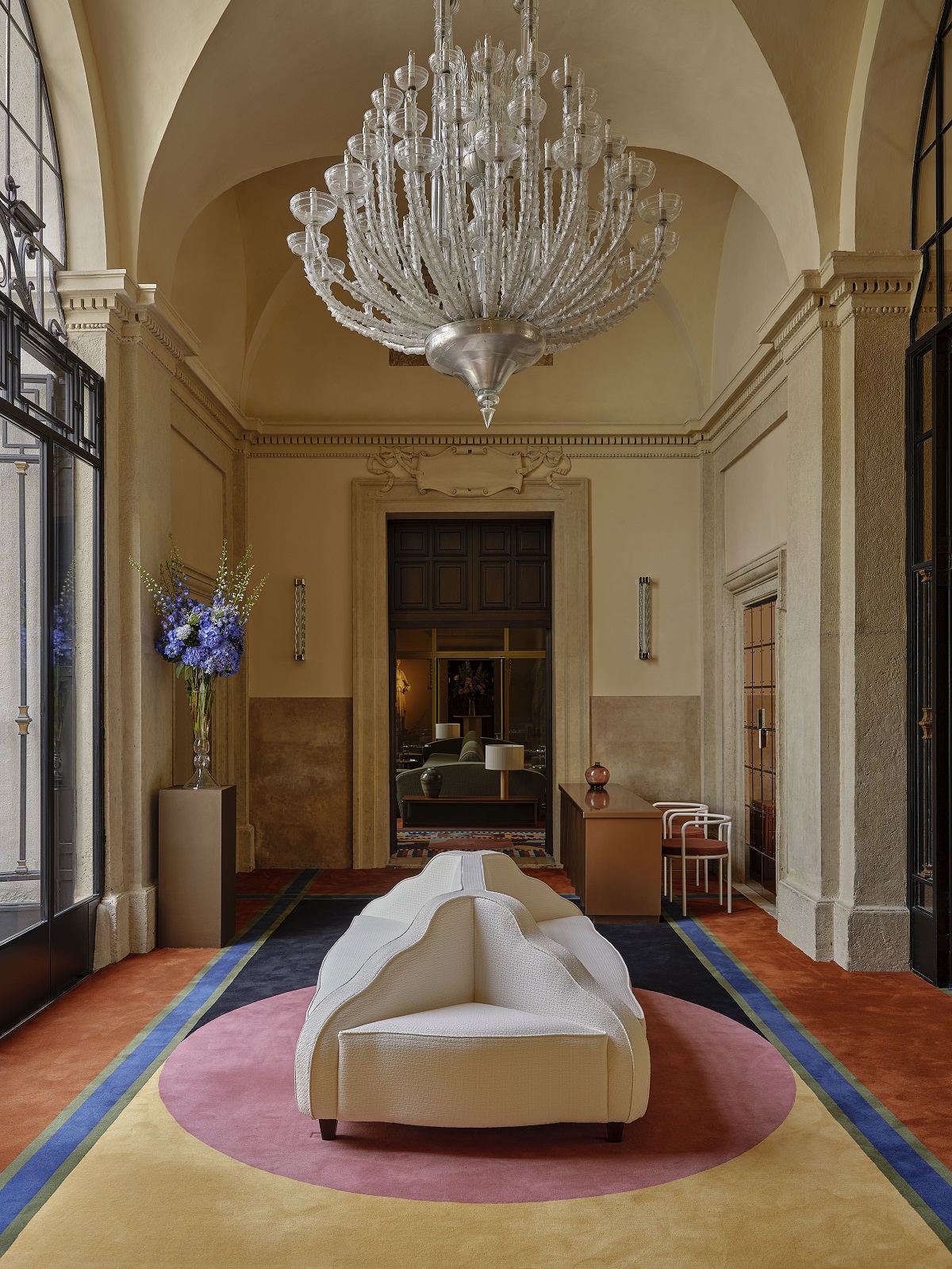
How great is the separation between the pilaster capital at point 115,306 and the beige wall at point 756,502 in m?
4.40

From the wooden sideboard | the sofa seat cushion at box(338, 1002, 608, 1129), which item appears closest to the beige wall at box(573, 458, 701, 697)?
the wooden sideboard

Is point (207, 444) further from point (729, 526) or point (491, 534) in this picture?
point (729, 526)

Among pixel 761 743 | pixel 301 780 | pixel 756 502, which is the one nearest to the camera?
pixel 756 502

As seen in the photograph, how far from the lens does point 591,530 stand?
9352mm

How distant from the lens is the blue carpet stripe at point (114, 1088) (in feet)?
10.6

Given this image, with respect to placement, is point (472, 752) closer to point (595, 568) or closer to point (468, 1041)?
point (595, 568)

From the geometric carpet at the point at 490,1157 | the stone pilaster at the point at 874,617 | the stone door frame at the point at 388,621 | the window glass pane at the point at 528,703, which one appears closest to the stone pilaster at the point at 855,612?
the stone pilaster at the point at 874,617

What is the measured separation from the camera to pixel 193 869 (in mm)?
6297

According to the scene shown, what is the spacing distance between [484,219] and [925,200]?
11.8 ft

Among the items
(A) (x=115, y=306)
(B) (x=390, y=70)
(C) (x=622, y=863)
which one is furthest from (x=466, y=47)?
(C) (x=622, y=863)

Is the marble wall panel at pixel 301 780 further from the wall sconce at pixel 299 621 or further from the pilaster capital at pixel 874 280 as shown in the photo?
the pilaster capital at pixel 874 280

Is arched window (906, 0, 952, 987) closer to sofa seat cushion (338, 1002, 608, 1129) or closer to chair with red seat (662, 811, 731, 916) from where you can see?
chair with red seat (662, 811, 731, 916)

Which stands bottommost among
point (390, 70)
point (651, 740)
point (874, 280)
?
point (651, 740)

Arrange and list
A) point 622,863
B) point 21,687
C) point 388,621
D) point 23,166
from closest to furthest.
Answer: point 21,687 → point 23,166 → point 622,863 → point 388,621
